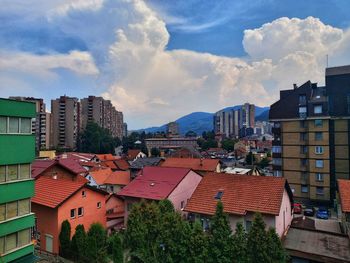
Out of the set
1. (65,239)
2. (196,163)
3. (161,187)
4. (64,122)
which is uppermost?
(64,122)

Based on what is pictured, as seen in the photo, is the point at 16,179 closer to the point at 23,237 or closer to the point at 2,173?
the point at 2,173

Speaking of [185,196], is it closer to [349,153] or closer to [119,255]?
[119,255]

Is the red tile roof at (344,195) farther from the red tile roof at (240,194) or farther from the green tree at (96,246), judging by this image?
the green tree at (96,246)

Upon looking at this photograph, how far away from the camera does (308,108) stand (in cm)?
3969

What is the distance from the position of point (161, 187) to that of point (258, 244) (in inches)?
613

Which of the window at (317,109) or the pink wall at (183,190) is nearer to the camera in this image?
the pink wall at (183,190)

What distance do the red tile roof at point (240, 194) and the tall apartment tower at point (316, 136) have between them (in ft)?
63.2

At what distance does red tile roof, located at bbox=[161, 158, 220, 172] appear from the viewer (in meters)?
44.0

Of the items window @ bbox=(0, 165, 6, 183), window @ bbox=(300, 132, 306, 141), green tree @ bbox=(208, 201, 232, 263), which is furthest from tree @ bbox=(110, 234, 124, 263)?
window @ bbox=(300, 132, 306, 141)

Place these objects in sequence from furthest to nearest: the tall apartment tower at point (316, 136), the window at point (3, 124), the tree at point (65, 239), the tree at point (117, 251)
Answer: the tall apartment tower at point (316, 136)
the tree at point (65, 239)
the tree at point (117, 251)
the window at point (3, 124)

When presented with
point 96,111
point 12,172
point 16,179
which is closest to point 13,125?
point 12,172

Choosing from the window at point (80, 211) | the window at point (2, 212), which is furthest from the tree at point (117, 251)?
the window at point (2, 212)

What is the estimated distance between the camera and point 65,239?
2111 cm

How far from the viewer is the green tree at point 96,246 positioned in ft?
61.5
